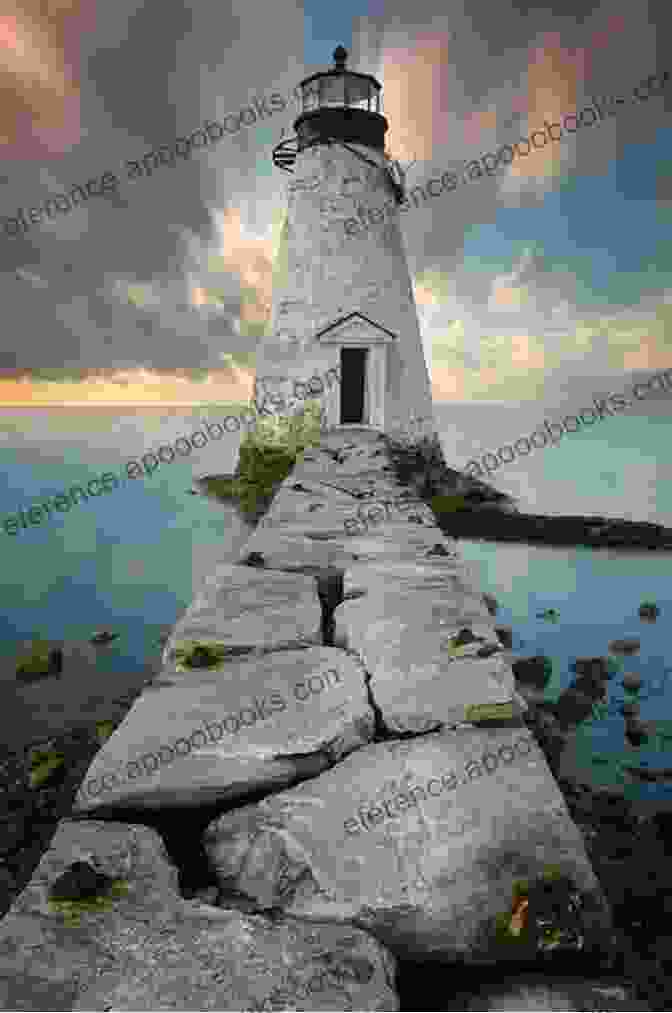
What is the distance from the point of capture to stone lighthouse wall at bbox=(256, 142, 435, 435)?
57.1 ft

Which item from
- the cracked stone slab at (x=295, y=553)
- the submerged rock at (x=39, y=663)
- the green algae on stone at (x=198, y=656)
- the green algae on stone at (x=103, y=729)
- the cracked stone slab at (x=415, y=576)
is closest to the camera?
the green algae on stone at (x=198, y=656)

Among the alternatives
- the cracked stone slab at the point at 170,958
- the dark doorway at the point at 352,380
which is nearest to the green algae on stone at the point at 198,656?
the cracked stone slab at the point at 170,958

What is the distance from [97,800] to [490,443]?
51681 millimetres

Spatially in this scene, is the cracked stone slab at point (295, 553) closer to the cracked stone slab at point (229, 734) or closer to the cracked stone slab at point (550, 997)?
the cracked stone slab at point (229, 734)

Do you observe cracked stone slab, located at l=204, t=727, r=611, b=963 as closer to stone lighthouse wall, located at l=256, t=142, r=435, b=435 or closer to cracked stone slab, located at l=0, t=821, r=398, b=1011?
cracked stone slab, located at l=0, t=821, r=398, b=1011

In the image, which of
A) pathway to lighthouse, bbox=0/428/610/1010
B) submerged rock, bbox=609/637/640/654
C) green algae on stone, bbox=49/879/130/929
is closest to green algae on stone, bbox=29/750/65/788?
pathway to lighthouse, bbox=0/428/610/1010

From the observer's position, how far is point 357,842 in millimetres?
1752

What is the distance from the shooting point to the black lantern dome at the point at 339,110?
59.0ft

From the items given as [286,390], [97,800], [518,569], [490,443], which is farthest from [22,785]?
[490,443]

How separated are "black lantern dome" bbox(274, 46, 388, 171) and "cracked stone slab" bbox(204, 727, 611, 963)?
1940 cm

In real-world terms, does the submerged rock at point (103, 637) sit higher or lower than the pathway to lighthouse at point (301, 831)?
lower

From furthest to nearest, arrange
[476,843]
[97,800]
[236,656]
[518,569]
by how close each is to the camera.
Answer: [518,569]
[236,656]
[97,800]
[476,843]

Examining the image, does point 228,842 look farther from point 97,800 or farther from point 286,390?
point 286,390

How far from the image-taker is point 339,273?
1742cm
